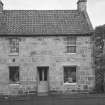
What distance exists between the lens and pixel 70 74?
77.9 ft

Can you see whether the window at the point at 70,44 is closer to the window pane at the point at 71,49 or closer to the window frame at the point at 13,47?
the window pane at the point at 71,49

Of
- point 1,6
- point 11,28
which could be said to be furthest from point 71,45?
point 1,6

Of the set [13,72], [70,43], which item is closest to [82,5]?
[70,43]

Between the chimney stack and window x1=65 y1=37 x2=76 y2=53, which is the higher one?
the chimney stack

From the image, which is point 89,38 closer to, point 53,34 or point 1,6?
point 53,34

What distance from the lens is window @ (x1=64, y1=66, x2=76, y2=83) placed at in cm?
2362

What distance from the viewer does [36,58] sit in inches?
920

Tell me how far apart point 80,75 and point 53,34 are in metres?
4.56

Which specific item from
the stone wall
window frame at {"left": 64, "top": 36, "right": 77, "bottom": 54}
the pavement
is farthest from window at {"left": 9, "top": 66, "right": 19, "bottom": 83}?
the pavement

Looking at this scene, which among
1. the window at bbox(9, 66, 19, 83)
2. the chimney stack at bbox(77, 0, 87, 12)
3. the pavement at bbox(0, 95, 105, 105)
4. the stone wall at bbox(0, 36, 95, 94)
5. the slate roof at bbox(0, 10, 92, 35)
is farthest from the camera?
the chimney stack at bbox(77, 0, 87, 12)

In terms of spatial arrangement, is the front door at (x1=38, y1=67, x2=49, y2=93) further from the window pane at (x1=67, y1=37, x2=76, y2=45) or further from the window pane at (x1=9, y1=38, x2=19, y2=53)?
the window pane at (x1=67, y1=37, x2=76, y2=45)

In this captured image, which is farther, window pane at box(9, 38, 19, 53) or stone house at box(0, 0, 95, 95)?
window pane at box(9, 38, 19, 53)

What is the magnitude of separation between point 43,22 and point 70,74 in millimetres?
5836

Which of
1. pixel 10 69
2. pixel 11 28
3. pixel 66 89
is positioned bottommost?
pixel 66 89
